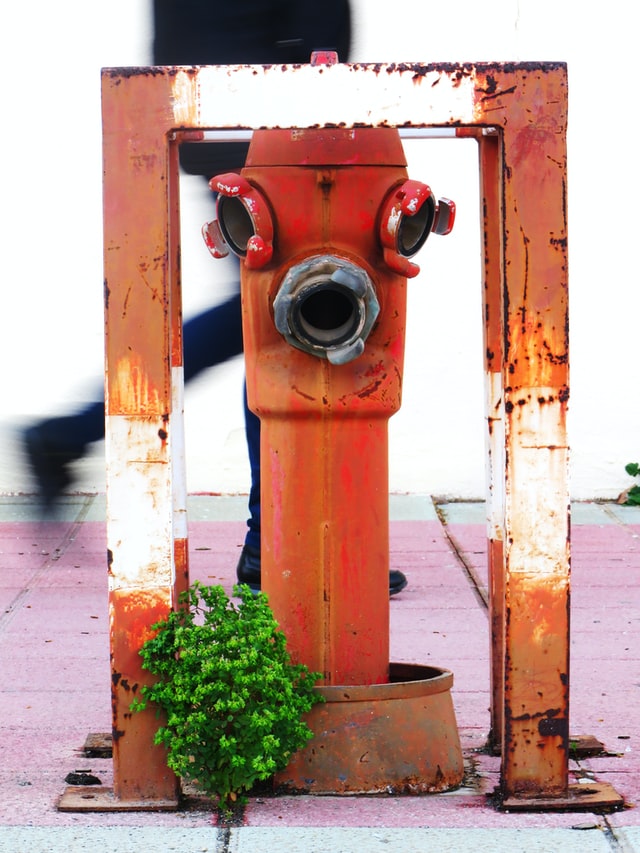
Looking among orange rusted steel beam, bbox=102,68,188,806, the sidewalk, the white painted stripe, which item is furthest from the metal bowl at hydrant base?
the white painted stripe

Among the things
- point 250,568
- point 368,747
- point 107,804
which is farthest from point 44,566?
point 368,747

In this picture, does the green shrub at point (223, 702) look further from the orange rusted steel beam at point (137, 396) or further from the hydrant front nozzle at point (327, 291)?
the hydrant front nozzle at point (327, 291)

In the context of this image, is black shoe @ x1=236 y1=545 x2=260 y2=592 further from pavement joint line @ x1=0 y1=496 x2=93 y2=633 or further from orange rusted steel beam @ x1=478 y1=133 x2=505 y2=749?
orange rusted steel beam @ x1=478 y1=133 x2=505 y2=749

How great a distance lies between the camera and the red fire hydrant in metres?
2.80

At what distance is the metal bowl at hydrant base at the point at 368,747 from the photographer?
2713 millimetres

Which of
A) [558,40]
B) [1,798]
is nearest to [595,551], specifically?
[558,40]

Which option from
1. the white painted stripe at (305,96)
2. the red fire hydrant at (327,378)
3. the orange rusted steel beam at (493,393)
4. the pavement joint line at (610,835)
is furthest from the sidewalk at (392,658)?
the white painted stripe at (305,96)

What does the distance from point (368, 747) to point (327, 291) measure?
939 millimetres

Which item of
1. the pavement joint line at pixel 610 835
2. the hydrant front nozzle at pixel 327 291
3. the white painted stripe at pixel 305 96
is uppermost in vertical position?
the white painted stripe at pixel 305 96

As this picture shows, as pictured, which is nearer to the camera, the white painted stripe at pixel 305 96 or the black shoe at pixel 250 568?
the white painted stripe at pixel 305 96

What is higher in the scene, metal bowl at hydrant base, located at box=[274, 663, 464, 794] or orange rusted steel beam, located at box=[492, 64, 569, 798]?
orange rusted steel beam, located at box=[492, 64, 569, 798]

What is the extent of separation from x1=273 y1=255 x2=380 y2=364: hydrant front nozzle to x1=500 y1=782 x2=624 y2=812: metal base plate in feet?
3.13

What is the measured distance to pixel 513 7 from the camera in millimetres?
6188

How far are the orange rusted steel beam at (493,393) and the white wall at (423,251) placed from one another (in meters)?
3.09
